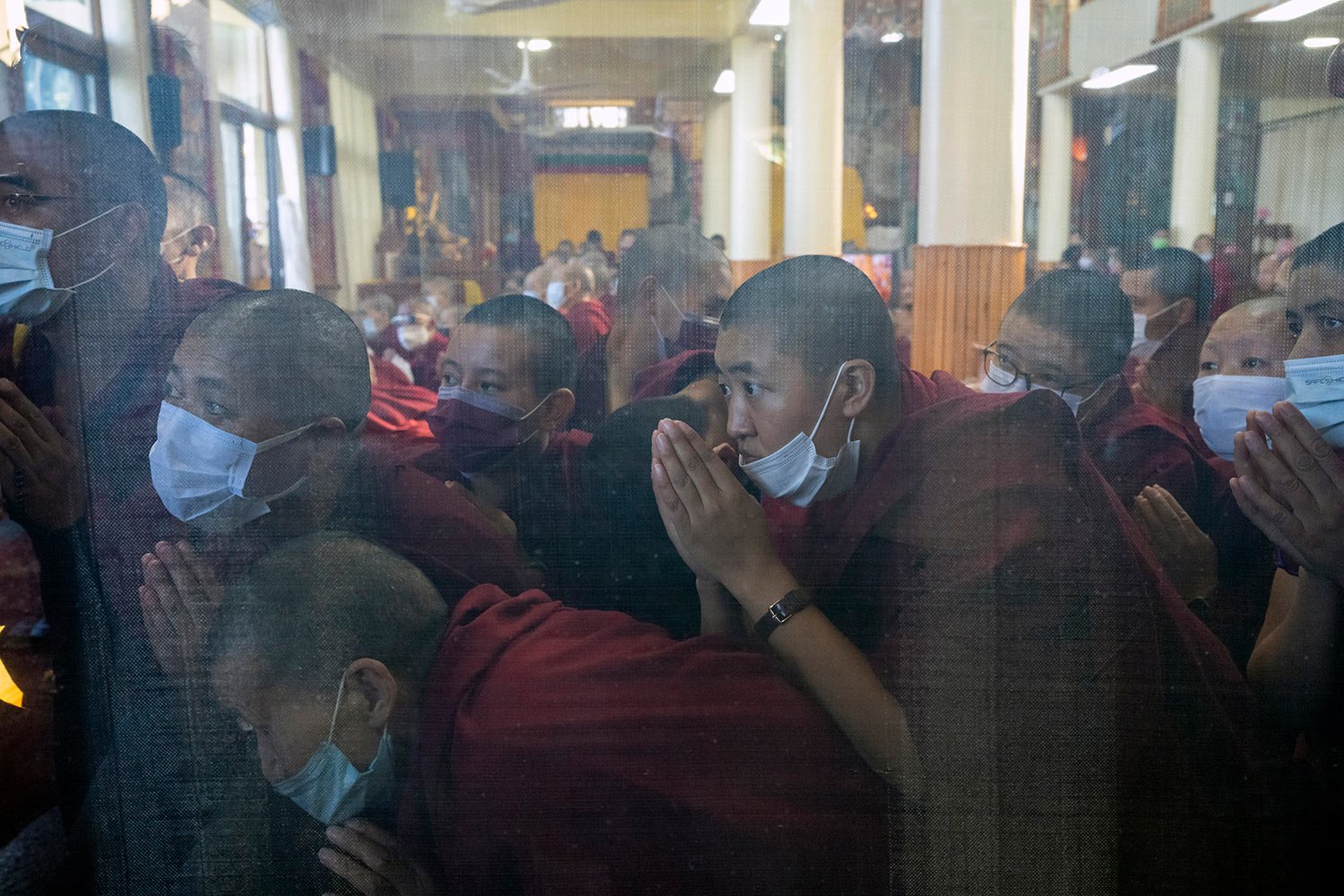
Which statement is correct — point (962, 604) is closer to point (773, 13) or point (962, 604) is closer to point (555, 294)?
point (555, 294)

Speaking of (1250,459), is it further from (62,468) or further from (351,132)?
(62,468)

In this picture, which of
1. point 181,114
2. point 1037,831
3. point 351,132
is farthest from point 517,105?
point 1037,831

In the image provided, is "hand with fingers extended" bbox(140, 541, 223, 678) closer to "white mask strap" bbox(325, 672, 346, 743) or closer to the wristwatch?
"white mask strap" bbox(325, 672, 346, 743)

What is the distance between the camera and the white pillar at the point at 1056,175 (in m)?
1.31

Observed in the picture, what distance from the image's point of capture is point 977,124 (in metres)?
1.32

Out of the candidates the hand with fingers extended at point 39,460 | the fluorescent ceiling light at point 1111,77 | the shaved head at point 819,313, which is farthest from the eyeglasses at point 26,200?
the fluorescent ceiling light at point 1111,77

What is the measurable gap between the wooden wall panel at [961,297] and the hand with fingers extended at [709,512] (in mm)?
303

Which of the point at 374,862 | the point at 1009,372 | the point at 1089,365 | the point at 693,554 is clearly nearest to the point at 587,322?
the point at 693,554

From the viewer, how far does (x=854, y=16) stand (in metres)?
1.31

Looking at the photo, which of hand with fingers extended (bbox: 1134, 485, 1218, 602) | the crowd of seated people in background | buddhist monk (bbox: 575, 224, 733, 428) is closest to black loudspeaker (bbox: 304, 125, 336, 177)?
the crowd of seated people in background

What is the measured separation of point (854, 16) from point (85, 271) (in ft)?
3.56

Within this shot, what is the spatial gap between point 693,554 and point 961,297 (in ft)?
1.59

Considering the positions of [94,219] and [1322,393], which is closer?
[1322,393]

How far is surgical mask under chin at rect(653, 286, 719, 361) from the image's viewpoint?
1.37 m
